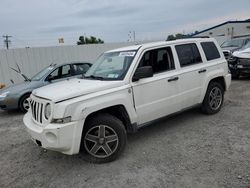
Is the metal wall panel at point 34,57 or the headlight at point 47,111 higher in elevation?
the metal wall panel at point 34,57

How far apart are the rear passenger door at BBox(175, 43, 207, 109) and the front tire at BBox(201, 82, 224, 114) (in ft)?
1.29

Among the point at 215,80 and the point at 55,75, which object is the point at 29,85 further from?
the point at 215,80

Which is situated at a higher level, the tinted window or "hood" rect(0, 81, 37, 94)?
the tinted window

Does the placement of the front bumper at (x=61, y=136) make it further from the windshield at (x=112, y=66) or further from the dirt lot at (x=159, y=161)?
the windshield at (x=112, y=66)

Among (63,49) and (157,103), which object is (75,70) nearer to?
(157,103)

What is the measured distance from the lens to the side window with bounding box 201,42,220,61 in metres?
5.61

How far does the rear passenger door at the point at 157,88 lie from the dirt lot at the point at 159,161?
57 cm

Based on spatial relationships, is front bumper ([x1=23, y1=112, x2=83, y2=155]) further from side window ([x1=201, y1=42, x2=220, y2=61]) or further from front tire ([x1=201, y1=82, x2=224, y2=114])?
side window ([x1=201, y1=42, x2=220, y2=61])

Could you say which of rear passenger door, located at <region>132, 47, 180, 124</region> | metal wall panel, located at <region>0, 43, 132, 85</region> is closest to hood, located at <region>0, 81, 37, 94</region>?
rear passenger door, located at <region>132, 47, 180, 124</region>

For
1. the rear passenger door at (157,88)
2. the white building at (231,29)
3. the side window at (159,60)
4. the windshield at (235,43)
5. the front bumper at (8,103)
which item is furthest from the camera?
the white building at (231,29)

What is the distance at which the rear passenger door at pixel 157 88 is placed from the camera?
429 cm

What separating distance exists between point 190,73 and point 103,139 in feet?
7.79

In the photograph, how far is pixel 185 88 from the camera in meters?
5.02


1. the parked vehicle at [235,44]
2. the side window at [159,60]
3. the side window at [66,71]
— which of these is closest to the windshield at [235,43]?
the parked vehicle at [235,44]
